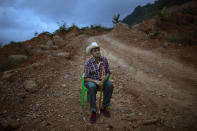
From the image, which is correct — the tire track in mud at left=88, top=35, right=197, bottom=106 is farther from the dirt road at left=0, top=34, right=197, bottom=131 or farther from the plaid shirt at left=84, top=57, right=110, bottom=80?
the plaid shirt at left=84, top=57, right=110, bottom=80

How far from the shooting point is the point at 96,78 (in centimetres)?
225

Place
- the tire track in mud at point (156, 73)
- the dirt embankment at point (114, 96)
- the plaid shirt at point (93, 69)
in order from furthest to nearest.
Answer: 1. the tire track in mud at point (156, 73)
2. the plaid shirt at point (93, 69)
3. the dirt embankment at point (114, 96)

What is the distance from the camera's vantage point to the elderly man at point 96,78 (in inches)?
84.1

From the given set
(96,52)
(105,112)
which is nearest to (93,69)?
(96,52)

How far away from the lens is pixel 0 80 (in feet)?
9.82

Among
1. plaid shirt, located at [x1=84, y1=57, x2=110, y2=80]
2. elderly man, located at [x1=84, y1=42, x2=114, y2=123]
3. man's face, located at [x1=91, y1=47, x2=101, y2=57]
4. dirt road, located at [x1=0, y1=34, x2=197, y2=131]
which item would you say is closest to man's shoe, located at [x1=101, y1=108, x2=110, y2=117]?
elderly man, located at [x1=84, y1=42, x2=114, y2=123]

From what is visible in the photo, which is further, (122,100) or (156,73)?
(156,73)

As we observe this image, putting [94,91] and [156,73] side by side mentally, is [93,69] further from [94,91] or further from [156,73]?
[156,73]

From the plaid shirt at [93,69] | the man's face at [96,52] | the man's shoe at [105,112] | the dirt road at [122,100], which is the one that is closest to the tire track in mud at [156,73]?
the dirt road at [122,100]

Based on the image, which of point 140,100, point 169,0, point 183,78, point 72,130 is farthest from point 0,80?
point 169,0

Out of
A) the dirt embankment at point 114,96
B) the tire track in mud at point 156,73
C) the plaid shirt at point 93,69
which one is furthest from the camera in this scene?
the tire track in mud at point 156,73

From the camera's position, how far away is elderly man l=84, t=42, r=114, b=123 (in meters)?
2.14

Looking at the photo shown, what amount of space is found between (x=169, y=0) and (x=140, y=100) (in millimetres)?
27255

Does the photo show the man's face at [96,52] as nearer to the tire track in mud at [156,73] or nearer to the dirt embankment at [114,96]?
the dirt embankment at [114,96]
